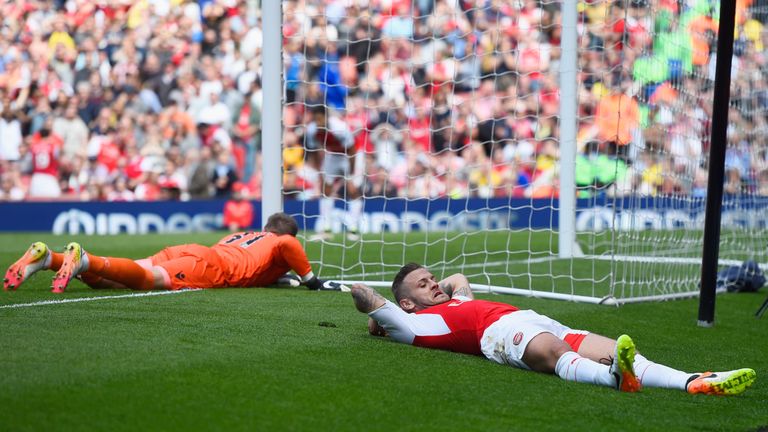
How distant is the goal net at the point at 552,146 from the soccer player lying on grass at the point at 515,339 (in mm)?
2595

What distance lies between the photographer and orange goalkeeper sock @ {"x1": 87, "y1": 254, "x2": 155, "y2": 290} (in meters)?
7.30

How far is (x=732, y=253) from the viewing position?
39.5 ft

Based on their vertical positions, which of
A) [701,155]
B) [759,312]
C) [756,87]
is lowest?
[759,312]

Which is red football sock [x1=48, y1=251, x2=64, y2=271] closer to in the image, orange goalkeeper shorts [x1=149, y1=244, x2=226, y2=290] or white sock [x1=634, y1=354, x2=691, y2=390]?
orange goalkeeper shorts [x1=149, y1=244, x2=226, y2=290]

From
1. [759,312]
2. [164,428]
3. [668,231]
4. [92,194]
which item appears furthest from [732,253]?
[92,194]

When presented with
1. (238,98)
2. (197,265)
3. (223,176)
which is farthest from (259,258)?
(238,98)

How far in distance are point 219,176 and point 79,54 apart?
3.96m

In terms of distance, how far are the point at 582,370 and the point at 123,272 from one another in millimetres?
3963

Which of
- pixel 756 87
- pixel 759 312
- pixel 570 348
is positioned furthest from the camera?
pixel 756 87

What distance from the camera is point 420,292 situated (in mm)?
5680

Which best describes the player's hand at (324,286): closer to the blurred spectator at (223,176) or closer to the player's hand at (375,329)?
the player's hand at (375,329)

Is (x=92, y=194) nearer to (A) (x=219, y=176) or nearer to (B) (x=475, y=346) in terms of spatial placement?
(A) (x=219, y=176)

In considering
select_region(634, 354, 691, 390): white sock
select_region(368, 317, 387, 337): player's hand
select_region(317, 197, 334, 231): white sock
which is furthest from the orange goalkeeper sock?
select_region(317, 197, 334, 231): white sock

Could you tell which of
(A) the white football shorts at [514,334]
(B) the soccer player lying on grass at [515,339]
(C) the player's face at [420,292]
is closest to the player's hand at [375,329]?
(B) the soccer player lying on grass at [515,339]
